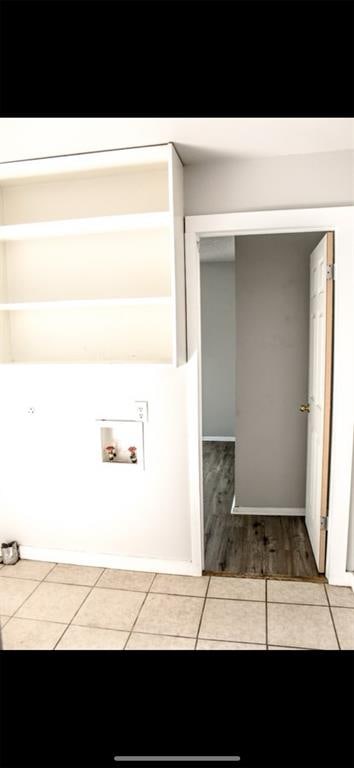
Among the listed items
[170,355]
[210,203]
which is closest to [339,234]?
[210,203]

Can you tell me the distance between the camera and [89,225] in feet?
8.67

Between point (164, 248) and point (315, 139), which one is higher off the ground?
point (315, 139)

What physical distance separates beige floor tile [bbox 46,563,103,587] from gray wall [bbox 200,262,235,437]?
12.3ft

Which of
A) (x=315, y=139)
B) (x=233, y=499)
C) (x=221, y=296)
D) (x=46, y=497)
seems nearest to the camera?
(x=315, y=139)

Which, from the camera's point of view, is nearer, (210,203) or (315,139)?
(315,139)

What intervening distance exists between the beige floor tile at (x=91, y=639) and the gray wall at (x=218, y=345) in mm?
4352

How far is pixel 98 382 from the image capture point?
2885mm

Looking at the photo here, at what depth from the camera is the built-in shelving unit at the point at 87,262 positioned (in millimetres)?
2648

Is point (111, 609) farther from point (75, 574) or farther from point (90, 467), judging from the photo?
point (90, 467)

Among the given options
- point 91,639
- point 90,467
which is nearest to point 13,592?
point 91,639

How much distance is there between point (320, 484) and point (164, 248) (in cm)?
166

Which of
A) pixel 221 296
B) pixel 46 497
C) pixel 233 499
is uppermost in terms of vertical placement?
pixel 221 296
